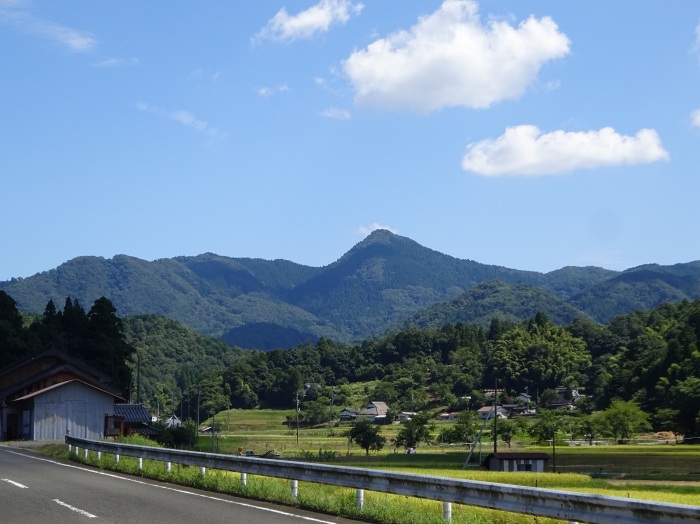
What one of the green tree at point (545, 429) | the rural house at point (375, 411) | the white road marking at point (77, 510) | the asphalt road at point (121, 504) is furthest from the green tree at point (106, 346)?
the rural house at point (375, 411)

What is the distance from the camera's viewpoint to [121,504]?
17.9 m

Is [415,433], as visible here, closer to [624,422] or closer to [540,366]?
[624,422]

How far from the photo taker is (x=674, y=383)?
114 m

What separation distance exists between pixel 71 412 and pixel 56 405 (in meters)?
1.18

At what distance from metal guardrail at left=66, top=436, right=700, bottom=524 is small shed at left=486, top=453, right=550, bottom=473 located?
5215 cm

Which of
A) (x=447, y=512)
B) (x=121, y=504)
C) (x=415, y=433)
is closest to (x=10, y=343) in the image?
(x=415, y=433)

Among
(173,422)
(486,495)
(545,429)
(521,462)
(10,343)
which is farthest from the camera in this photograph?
(173,422)

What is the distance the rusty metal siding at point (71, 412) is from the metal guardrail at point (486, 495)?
41.7m

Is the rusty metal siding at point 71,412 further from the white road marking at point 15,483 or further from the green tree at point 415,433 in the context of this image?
the green tree at point 415,433

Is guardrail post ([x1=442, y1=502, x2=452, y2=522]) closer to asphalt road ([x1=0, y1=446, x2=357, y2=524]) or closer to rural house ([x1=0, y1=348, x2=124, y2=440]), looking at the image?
asphalt road ([x1=0, y1=446, x2=357, y2=524])

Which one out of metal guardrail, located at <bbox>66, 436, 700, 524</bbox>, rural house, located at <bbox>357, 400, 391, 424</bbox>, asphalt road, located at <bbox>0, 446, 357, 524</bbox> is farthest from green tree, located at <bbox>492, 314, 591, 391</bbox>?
metal guardrail, located at <bbox>66, 436, 700, 524</bbox>

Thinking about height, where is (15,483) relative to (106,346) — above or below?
below

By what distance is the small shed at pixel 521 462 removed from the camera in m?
70.4

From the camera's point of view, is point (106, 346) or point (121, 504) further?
point (106, 346)
